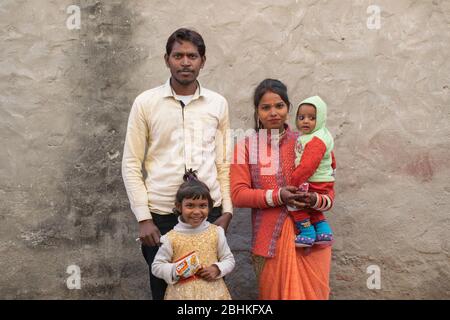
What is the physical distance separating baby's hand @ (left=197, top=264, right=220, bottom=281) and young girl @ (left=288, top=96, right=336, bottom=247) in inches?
16.9

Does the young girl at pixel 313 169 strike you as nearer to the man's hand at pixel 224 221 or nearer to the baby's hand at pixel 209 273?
the man's hand at pixel 224 221

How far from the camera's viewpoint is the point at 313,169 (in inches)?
121

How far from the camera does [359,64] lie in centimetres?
388

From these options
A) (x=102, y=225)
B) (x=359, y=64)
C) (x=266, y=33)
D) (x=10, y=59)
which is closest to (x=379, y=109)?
(x=359, y=64)

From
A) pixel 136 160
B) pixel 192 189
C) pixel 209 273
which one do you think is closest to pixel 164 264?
pixel 209 273

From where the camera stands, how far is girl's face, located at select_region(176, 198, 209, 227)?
9.81ft

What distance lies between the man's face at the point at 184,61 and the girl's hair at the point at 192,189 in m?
0.45

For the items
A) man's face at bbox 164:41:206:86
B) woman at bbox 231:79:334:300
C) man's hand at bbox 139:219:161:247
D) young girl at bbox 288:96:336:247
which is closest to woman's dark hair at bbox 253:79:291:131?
woman at bbox 231:79:334:300

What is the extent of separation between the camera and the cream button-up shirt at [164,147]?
10.2 ft

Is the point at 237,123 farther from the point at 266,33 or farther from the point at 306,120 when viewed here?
the point at 306,120

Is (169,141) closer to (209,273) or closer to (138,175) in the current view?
(138,175)

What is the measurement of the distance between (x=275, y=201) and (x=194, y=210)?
0.42m

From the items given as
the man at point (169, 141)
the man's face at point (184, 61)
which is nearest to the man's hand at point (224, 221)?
the man at point (169, 141)

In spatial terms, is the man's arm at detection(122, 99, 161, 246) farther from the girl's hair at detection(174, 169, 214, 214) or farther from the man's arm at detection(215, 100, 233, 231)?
the man's arm at detection(215, 100, 233, 231)
